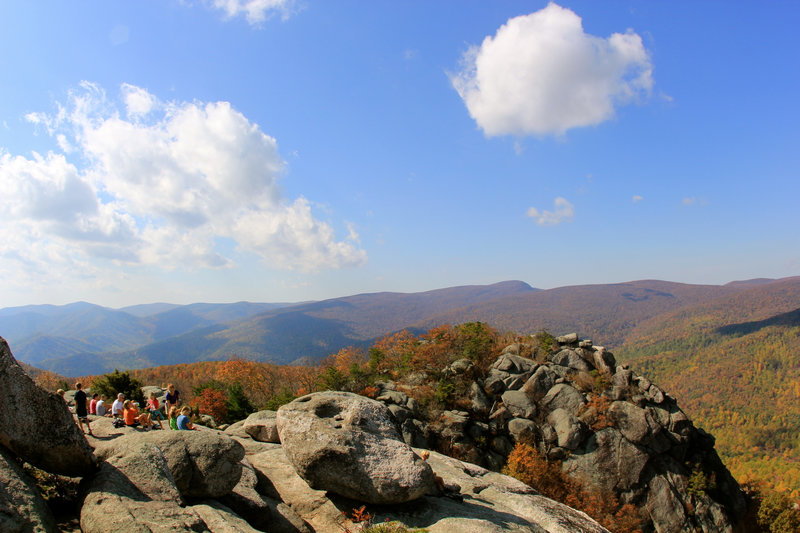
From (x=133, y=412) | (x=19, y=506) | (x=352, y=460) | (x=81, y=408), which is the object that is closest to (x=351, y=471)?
(x=352, y=460)

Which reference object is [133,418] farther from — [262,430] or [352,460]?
[352,460]

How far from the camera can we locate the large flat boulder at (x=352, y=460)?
11.7 m

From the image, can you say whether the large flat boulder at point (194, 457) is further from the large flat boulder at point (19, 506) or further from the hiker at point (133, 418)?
the hiker at point (133, 418)

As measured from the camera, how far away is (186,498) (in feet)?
35.8

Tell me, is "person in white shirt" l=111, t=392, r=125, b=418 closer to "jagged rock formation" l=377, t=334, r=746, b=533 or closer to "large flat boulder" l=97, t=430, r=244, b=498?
"large flat boulder" l=97, t=430, r=244, b=498

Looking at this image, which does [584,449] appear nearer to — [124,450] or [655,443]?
[655,443]

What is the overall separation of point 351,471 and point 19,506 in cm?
754

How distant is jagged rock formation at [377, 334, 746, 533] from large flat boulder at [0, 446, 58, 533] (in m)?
19.3

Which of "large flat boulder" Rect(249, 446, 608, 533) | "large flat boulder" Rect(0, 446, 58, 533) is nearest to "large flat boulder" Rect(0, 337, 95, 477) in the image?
"large flat boulder" Rect(0, 446, 58, 533)

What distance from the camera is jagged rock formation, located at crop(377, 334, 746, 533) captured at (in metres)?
25.1

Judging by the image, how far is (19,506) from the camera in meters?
7.51

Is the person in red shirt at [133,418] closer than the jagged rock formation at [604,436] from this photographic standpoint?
Yes

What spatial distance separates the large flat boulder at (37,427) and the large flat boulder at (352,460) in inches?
214

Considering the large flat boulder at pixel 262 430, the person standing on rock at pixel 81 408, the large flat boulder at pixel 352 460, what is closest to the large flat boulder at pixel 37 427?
the large flat boulder at pixel 352 460
